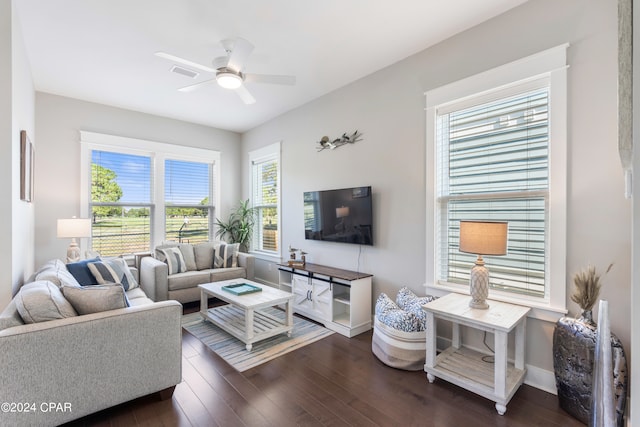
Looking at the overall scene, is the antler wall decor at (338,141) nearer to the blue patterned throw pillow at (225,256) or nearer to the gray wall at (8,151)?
the blue patterned throw pillow at (225,256)

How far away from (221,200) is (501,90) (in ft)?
15.5

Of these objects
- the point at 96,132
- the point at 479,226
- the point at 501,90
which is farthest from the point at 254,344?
the point at 96,132

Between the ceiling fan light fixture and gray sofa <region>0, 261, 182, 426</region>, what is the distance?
2.03 meters

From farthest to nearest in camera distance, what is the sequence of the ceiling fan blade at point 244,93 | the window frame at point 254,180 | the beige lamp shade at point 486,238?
1. the window frame at point 254,180
2. the ceiling fan blade at point 244,93
3. the beige lamp shade at point 486,238

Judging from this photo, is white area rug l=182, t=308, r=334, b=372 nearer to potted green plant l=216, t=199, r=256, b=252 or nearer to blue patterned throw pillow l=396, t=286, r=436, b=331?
blue patterned throw pillow l=396, t=286, r=436, b=331

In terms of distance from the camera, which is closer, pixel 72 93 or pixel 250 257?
pixel 72 93

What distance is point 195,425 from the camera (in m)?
1.89

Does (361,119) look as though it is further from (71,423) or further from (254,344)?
(71,423)

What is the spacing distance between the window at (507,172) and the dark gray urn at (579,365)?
253mm

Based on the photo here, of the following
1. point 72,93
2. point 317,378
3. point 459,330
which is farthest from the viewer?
Result: point 72,93

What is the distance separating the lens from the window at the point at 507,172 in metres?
2.22

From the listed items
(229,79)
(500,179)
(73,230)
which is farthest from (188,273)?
(500,179)

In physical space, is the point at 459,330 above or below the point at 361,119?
below

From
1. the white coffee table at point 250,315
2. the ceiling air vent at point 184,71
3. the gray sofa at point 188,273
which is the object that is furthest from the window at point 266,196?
the ceiling air vent at point 184,71
